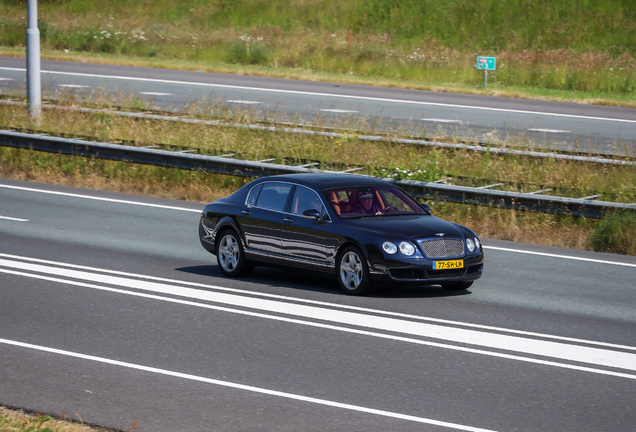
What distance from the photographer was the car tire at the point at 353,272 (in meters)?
10.7

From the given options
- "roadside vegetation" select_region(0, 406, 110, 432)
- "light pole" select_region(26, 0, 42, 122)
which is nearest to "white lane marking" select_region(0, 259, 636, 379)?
"roadside vegetation" select_region(0, 406, 110, 432)

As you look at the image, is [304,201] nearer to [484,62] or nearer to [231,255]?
[231,255]

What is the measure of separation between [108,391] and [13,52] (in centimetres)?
3866

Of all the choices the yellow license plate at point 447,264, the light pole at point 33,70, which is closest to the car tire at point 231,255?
the yellow license plate at point 447,264

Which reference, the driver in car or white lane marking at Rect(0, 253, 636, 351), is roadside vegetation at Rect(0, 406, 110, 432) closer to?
white lane marking at Rect(0, 253, 636, 351)

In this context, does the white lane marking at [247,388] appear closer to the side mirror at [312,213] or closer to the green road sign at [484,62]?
the side mirror at [312,213]

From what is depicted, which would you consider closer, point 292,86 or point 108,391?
point 108,391

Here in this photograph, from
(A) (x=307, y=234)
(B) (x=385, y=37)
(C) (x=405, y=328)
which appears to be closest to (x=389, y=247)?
(A) (x=307, y=234)

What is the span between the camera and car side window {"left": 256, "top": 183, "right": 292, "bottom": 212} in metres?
11.9

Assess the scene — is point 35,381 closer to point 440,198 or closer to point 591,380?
point 591,380

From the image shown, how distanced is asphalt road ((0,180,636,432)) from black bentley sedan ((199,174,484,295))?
30 cm

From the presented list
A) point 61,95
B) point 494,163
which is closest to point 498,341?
point 494,163

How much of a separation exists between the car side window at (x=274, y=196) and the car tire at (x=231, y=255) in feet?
1.81

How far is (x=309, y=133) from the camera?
20.9 metres
